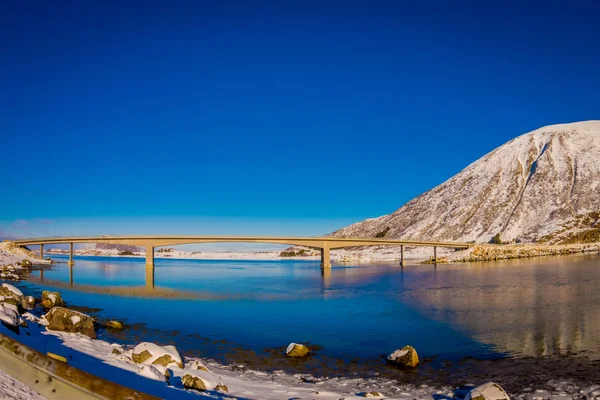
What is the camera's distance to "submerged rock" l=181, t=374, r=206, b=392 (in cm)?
1160

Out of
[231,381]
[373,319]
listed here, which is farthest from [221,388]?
[373,319]

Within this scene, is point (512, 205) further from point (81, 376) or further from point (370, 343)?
point (81, 376)

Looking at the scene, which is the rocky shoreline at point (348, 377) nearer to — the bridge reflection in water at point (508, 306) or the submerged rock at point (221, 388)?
the submerged rock at point (221, 388)

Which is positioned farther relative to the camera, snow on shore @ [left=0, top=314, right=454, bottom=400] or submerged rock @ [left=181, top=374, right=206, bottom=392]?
submerged rock @ [left=181, top=374, right=206, bottom=392]

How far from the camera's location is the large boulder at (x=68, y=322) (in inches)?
785

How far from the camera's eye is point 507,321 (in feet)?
87.9

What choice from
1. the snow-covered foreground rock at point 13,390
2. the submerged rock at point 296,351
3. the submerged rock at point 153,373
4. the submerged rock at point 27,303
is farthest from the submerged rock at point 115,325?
the snow-covered foreground rock at point 13,390

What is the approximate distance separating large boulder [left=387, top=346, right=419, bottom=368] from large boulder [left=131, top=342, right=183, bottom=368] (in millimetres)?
7843

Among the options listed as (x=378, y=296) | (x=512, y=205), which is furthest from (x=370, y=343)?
(x=512, y=205)

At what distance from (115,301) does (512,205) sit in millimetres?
191447

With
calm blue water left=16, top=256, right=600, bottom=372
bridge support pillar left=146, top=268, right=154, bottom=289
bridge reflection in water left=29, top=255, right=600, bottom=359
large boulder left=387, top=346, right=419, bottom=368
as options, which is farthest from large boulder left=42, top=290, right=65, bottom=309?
large boulder left=387, top=346, right=419, bottom=368

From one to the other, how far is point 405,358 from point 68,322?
14471 mm

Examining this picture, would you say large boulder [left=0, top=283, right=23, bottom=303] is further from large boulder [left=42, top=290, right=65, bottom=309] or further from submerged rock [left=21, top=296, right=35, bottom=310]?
large boulder [left=42, top=290, right=65, bottom=309]

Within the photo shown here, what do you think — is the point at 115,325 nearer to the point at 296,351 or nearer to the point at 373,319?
the point at 296,351
